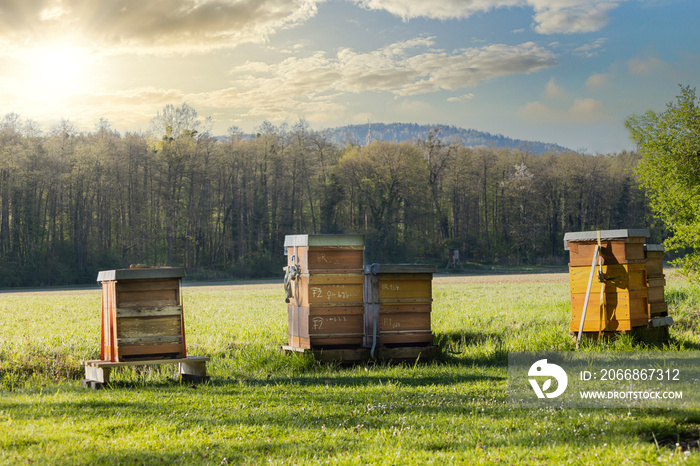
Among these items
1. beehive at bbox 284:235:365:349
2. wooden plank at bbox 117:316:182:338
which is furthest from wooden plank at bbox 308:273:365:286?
wooden plank at bbox 117:316:182:338

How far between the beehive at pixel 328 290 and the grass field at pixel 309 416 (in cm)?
58

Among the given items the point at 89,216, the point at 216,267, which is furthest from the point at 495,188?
the point at 89,216

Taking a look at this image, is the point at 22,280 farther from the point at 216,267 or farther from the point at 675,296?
the point at 675,296

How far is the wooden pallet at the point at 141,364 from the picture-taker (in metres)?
9.44

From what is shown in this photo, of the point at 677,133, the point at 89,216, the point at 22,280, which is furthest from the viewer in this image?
the point at 89,216

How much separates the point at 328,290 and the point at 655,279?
268 inches

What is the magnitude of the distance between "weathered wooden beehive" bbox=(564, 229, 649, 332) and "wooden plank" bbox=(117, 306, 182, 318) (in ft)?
24.6

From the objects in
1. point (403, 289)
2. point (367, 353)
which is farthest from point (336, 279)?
point (367, 353)

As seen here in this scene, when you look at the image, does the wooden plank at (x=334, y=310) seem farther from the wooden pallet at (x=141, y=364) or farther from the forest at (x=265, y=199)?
the forest at (x=265, y=199)

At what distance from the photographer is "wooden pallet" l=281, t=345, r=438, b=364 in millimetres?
11398

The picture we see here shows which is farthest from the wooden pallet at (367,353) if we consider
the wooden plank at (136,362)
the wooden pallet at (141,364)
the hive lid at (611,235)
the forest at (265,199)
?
the forest at (265,199)

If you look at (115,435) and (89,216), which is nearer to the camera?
(115,435)

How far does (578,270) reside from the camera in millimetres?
12383

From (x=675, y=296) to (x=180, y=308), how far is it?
15453 millimetres
